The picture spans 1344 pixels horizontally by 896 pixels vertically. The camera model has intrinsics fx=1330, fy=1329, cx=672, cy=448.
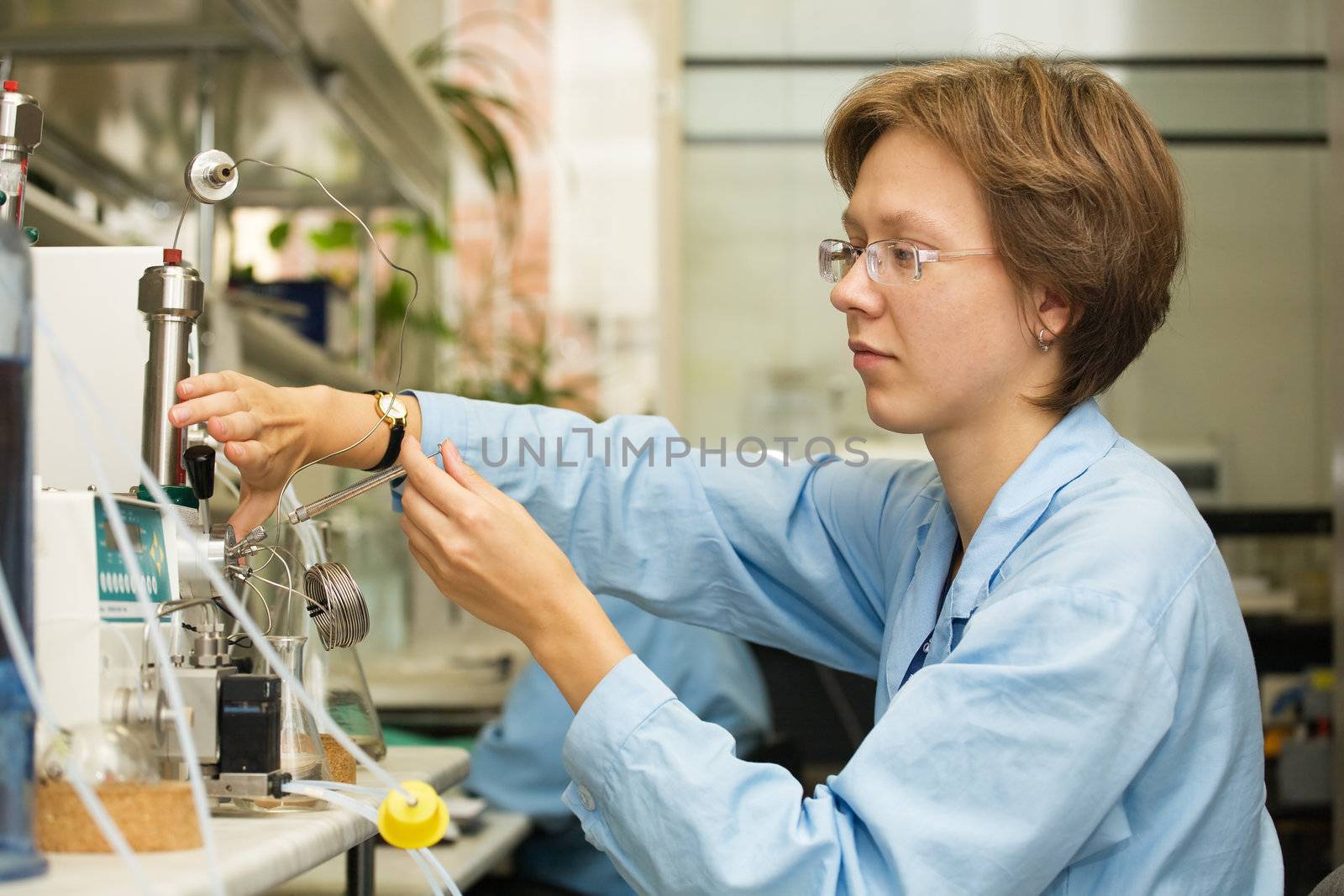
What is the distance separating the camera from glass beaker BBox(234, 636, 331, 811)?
779 millimetres

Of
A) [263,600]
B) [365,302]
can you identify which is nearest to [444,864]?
[263,600]

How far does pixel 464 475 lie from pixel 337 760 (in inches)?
8.0

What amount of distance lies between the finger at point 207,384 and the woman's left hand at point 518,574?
0.16 m

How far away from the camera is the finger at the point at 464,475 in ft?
2.94

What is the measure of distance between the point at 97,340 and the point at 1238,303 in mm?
2630

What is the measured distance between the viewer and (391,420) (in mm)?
1126

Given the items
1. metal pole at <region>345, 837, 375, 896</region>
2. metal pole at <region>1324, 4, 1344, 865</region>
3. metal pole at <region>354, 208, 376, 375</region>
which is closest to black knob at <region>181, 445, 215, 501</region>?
metal pole at <region>345, 837, 375, 896</region>

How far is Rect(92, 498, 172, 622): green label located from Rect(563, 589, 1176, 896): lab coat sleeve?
27cm

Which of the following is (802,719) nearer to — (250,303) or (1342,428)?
(1342,428)

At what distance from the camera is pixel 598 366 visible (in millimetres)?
4078

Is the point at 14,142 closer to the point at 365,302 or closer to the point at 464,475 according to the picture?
the point at 464,475

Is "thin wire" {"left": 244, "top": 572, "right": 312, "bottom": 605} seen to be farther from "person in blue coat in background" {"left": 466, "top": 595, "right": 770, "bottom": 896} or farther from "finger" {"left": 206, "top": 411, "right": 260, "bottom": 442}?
"person in blue coat in background" {"left": 466, "top": 595, "right": 770, "bottom": 896}

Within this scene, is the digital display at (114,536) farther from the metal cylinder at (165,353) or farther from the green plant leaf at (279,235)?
the green plant leaf at (279,235)

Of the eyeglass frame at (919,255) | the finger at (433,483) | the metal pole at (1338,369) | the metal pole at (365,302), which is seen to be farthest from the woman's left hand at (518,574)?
the metal pole at (365,302)
